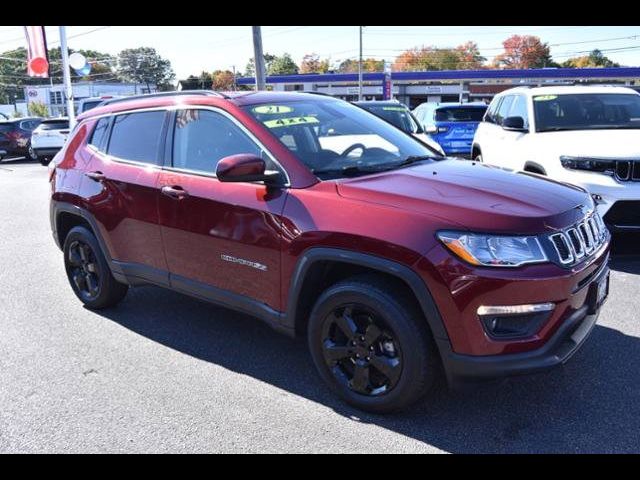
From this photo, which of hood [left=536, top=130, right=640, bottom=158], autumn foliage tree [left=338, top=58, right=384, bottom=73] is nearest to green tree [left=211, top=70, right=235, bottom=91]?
autumn foliage tree [left=338, top=58, right=384, bottom=73]

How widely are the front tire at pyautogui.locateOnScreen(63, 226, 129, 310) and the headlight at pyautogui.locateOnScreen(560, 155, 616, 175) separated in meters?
4.52

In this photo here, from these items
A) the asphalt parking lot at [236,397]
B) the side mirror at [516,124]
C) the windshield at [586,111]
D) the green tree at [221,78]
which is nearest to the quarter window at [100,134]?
the asphalt parking lot at [236,397]

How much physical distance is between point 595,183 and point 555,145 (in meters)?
0.82

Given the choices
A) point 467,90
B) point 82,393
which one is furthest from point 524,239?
point 467,90

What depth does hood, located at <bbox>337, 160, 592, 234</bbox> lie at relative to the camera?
2809 mm

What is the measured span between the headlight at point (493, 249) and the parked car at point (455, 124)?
11558 mm

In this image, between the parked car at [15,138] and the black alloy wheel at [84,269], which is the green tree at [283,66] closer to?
the parked car at [15,138]

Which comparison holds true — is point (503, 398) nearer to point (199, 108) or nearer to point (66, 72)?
point (199, 108)

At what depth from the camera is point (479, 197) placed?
3.03 m

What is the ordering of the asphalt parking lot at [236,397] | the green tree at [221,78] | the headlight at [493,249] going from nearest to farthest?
the headlight at [493,249], the asphalt parking lot at [236,397], the green tree at [221,78]

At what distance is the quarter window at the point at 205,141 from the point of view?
3721mm

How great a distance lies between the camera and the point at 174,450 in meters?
2.95

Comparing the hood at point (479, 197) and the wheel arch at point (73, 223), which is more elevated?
the hood at point (479, 197)

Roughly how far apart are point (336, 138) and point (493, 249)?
1.60m
